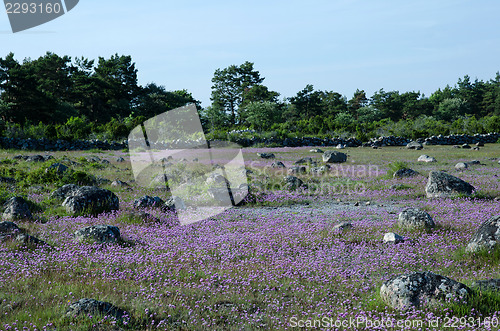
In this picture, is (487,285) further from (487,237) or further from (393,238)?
(393,238)

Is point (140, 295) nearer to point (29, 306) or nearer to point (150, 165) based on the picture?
point (29, 306)

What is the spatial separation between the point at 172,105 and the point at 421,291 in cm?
7410

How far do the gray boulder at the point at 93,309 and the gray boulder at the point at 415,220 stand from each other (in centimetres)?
680

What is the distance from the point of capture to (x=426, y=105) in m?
93.6

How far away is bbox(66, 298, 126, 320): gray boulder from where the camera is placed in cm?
405

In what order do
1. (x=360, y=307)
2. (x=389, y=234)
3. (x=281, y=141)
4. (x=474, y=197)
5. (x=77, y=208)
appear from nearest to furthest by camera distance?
(x=360, y=307) → (x=389, y=234) → (x=77, y=208) → (x=474, y=197) → (x=281, y=141)

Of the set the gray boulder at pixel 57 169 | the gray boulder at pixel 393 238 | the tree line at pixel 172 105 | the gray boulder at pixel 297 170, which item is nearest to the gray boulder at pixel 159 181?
the gray boulder at pixel 57 169

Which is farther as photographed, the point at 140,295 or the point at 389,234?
the point at 389,234

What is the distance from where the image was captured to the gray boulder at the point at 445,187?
12828 millimetres

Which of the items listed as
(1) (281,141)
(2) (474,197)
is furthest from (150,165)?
(1) (281,141)

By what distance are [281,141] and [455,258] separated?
40989 millimetres

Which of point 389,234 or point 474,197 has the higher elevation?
point 389,234

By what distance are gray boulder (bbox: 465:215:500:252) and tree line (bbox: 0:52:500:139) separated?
124ft

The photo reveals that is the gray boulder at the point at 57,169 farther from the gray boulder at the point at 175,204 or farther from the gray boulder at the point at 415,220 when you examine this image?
the gray boulder at the point at 415,220
